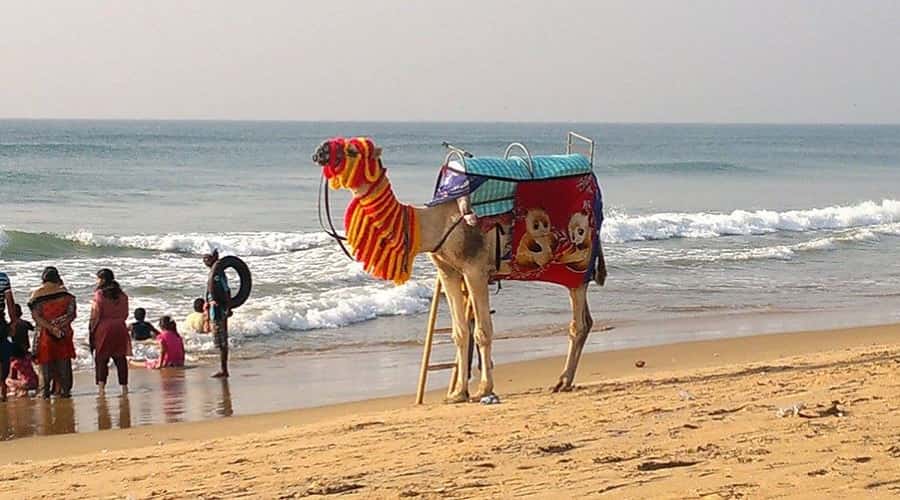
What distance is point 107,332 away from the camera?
13.4 m

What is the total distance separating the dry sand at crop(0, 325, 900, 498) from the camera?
696cm

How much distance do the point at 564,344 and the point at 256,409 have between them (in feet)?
16.6

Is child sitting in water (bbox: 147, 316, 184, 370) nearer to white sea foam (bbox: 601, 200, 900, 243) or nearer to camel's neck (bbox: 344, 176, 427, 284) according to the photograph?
camel's neck (bbox: 344, 176, 427, 284)

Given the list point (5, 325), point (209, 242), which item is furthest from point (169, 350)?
point (209, 242)

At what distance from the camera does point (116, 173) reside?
183 feet

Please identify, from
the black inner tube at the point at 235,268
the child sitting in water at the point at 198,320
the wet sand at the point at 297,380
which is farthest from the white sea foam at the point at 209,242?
the black inner tube at the point at 235,268

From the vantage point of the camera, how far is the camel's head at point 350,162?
31.5 ft

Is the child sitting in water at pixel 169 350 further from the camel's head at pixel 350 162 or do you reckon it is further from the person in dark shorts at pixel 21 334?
the camel's head at pixel 350 162

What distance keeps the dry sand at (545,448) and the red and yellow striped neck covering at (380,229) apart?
1155 millimetres

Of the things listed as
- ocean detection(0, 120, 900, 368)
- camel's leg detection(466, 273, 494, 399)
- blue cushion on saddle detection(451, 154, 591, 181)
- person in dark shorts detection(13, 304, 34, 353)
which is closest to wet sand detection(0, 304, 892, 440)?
ocean detection(0, 120, 900, 368)

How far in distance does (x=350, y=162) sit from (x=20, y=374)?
5519 millimetres

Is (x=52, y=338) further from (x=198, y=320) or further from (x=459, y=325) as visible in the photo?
(x=459, y=325)

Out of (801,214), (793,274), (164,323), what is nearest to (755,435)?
(164,323)

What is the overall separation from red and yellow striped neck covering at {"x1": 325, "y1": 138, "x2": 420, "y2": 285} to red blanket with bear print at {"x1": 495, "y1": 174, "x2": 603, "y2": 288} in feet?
2.79
